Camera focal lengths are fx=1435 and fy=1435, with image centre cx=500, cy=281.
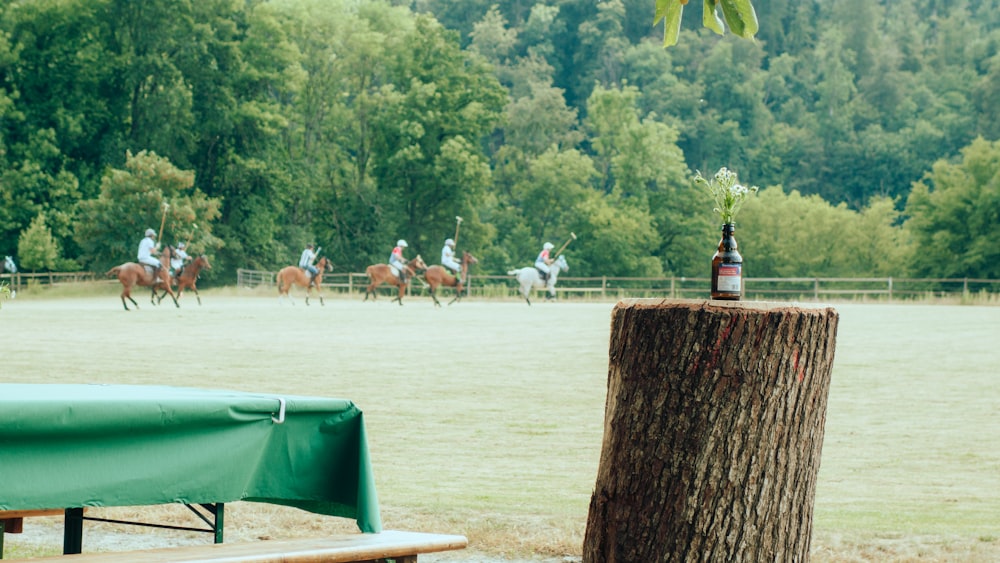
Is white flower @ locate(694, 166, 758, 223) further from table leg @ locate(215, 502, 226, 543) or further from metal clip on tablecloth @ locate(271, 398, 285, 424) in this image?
table leg @ locate(215, 502, 226, 543)

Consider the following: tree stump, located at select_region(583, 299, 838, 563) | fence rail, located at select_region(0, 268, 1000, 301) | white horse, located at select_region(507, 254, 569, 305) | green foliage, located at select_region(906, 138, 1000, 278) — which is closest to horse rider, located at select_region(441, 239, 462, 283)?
white horse, located at select_region(507, 254, 569, 305)

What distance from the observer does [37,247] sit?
50.2m

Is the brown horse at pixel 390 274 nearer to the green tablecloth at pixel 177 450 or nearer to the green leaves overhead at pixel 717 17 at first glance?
the green tablecloth at pixel 177 450

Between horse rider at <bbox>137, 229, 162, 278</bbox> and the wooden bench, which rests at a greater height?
horse rider at <bbox>137, 229, 162, 278</bbox>

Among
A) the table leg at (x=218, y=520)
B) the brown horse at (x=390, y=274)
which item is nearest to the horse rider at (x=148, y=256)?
the brown horse at (x=390, y=274)

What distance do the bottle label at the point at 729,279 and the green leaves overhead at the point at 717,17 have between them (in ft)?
3.20

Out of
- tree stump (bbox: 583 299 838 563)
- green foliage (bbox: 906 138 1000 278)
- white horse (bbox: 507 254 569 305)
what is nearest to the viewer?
tree stump (bbox: 583 299 838 563)

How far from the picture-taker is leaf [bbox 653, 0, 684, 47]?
11.8ft

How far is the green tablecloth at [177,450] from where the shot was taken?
3.77 m

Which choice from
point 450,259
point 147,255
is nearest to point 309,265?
point 450,259

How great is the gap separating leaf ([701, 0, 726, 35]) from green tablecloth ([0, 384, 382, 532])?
5.29 feet

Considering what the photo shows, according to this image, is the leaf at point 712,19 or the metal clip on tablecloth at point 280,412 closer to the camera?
the leaf at point 712,19

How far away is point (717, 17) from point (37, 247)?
49.5m

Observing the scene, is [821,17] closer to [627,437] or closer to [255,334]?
[255,334]
